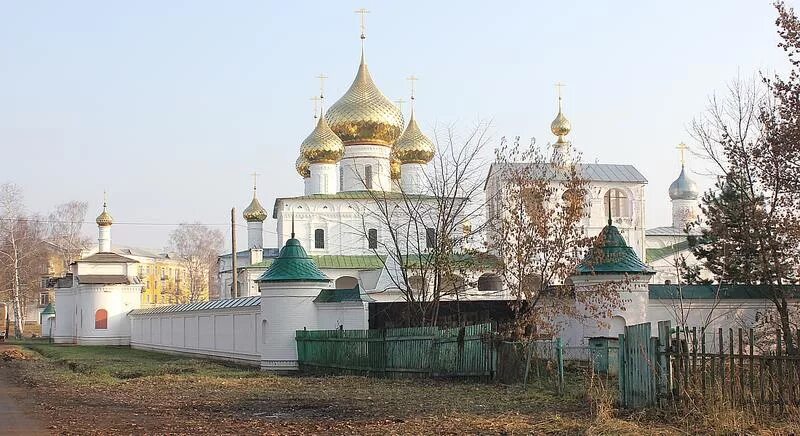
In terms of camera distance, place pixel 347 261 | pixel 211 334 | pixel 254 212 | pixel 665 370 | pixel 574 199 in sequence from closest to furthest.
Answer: pixel 665 370 < pixel 574 199 < pixel 211 334 < pixel 347 261 < pixel 254 212

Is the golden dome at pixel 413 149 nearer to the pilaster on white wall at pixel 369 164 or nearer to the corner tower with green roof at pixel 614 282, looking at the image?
the pilaster on white wall at pixel 369 164

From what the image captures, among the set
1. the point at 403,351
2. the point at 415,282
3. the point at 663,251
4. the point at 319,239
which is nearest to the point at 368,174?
the point at 319,239

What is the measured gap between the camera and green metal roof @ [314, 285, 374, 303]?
89.7 feet

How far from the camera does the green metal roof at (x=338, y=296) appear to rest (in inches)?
1076

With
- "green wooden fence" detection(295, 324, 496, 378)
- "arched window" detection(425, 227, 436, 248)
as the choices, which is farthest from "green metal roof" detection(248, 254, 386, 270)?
"green wooden fence" detection(295, 324, 496, 378)

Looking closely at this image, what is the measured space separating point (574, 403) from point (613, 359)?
277 cm

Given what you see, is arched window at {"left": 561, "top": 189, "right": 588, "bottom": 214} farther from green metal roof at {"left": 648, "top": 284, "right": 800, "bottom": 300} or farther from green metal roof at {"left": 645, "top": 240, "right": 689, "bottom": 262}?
green metal roof at {"left": 645, "top": 240, "right": 689, "bottom": 262}

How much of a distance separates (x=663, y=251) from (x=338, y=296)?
3304 cm

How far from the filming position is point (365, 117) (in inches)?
2055

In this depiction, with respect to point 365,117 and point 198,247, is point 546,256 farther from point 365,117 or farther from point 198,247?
point 198,247

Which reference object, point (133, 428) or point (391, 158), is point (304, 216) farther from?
point (133, 428)

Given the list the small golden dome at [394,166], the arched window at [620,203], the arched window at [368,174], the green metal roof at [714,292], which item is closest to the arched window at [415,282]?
the green metal roof at [714,292]

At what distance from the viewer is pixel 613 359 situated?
663 inches

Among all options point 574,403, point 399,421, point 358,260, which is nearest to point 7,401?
point 399,421
